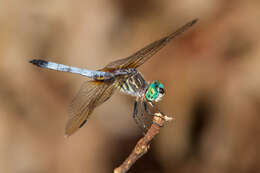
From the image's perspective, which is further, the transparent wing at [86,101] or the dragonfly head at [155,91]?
the dragonfly head at [155,91]

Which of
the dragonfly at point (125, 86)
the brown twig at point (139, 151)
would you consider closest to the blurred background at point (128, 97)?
the dragonfly at point (125, 86)

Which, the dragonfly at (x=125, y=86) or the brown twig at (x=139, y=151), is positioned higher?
the dragonfly at (x=125, y=86)

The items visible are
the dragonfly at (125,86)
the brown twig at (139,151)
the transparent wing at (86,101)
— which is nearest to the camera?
the brown twig at (139,151)

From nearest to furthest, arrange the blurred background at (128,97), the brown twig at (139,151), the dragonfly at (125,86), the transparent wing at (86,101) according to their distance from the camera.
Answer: the brown twig at (139,151)
the transparent wing at (86,101)
the dragonfly at (125,86)
the blurred background at (128,97)

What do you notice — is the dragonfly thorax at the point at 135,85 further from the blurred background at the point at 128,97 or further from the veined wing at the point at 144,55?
the blurred background at the point at 128,97

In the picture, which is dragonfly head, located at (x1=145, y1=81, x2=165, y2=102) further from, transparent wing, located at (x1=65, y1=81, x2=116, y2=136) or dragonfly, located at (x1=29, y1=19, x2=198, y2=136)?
transparent wing, located at (x1=65, y1=81, x2=116, y2=136)

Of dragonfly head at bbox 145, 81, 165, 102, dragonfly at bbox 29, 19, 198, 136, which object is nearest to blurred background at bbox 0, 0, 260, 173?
dragonfly at bbox 29, 19, 198, 136
